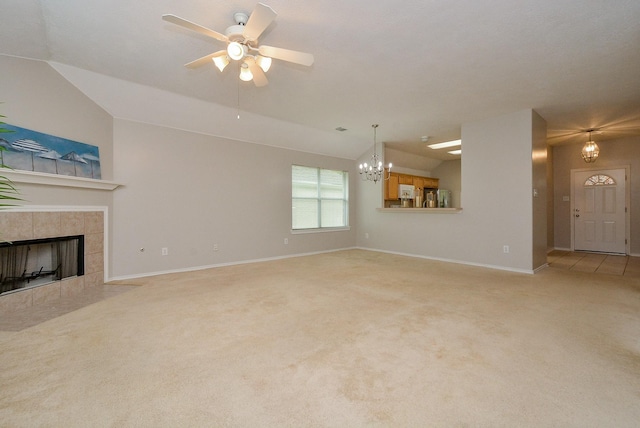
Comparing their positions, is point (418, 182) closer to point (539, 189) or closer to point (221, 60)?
point (539, 189)

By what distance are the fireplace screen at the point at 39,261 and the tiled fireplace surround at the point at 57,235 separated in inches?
3.4

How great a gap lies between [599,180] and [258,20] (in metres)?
8.52

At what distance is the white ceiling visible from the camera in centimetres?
226

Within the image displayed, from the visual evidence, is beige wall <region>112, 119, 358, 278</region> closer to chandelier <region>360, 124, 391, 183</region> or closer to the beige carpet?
the beige carpet

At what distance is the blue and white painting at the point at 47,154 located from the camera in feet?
9.44

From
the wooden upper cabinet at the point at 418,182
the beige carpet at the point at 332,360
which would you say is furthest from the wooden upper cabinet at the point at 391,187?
the beige carpet at the point at 332,360

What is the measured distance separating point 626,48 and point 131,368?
532 centimetres

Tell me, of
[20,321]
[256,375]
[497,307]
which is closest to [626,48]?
[497,307]

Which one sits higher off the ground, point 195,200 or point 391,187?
point 391,187

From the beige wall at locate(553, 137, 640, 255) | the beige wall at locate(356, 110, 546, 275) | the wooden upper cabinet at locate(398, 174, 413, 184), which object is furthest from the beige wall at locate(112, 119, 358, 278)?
the beige wall at locate(553, 137, 640, 255)

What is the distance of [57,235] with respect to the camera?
11.0ft

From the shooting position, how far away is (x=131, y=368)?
1834 mm

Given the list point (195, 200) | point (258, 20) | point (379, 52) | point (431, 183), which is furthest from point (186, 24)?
point (431, 183)

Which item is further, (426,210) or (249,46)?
(426,210)
